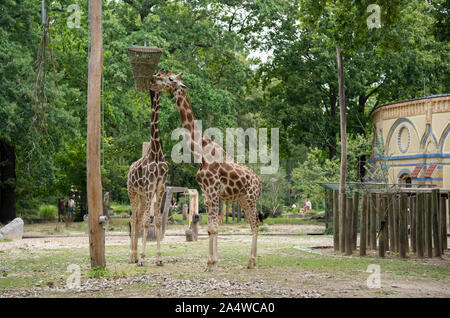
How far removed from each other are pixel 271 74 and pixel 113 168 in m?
11.7

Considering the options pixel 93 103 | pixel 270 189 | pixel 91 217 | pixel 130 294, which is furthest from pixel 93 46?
pixel 270 189

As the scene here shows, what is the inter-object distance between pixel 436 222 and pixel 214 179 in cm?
648

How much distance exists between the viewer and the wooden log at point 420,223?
1503 centimetres

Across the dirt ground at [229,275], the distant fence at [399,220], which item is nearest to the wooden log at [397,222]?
the distant fence at [399,220]

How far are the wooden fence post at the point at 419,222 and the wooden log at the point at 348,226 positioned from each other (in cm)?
171

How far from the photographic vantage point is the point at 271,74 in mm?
37156

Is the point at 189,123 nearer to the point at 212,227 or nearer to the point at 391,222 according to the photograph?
the point at 212,227

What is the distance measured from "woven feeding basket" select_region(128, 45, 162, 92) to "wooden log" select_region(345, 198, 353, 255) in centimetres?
626

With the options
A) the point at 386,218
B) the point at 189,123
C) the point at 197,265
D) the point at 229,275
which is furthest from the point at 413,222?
the point at 189,123

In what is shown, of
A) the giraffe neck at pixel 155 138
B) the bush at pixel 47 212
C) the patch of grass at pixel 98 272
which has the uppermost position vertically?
the giraffe neck at pixel 155 138

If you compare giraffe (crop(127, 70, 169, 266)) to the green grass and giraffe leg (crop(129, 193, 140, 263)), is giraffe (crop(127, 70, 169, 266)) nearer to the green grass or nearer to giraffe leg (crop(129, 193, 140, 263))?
giraffe leg (crop(129, 193, 140, 263))

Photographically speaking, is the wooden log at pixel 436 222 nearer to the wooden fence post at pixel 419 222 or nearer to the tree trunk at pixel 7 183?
the wooden fence post at pixel 419 222

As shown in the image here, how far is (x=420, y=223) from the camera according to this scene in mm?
15070
